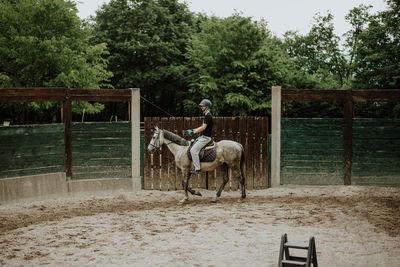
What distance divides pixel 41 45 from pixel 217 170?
1536cm

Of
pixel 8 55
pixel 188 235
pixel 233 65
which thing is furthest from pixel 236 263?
pixel 233 65

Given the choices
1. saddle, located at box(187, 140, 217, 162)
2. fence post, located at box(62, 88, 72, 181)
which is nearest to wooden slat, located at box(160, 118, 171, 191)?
saddle, located at box(187, 140, 217, 162)

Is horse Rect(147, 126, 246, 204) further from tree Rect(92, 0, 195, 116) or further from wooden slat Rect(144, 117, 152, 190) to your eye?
tree Rect(92, 0, 195, 116)

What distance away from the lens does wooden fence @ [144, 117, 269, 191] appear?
1196 centimetres

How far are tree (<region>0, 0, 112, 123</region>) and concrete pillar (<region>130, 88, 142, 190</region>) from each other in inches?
493

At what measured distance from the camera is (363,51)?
2908 cm

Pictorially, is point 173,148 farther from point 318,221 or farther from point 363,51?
point 363,51

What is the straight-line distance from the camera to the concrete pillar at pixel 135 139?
11.8 metres

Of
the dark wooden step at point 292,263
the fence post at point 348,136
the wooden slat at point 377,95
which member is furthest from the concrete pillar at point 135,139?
the dark wooden step at point 292,263

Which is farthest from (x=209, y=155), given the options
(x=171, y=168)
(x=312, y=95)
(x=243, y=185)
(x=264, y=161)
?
(x=312, y=95)

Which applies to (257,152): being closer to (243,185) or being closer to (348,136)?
(243,185)

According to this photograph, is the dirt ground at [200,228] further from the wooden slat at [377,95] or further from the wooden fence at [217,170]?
the wooden slat at [377,95]

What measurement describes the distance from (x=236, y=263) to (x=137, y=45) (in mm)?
31797

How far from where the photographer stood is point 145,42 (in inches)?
1430
